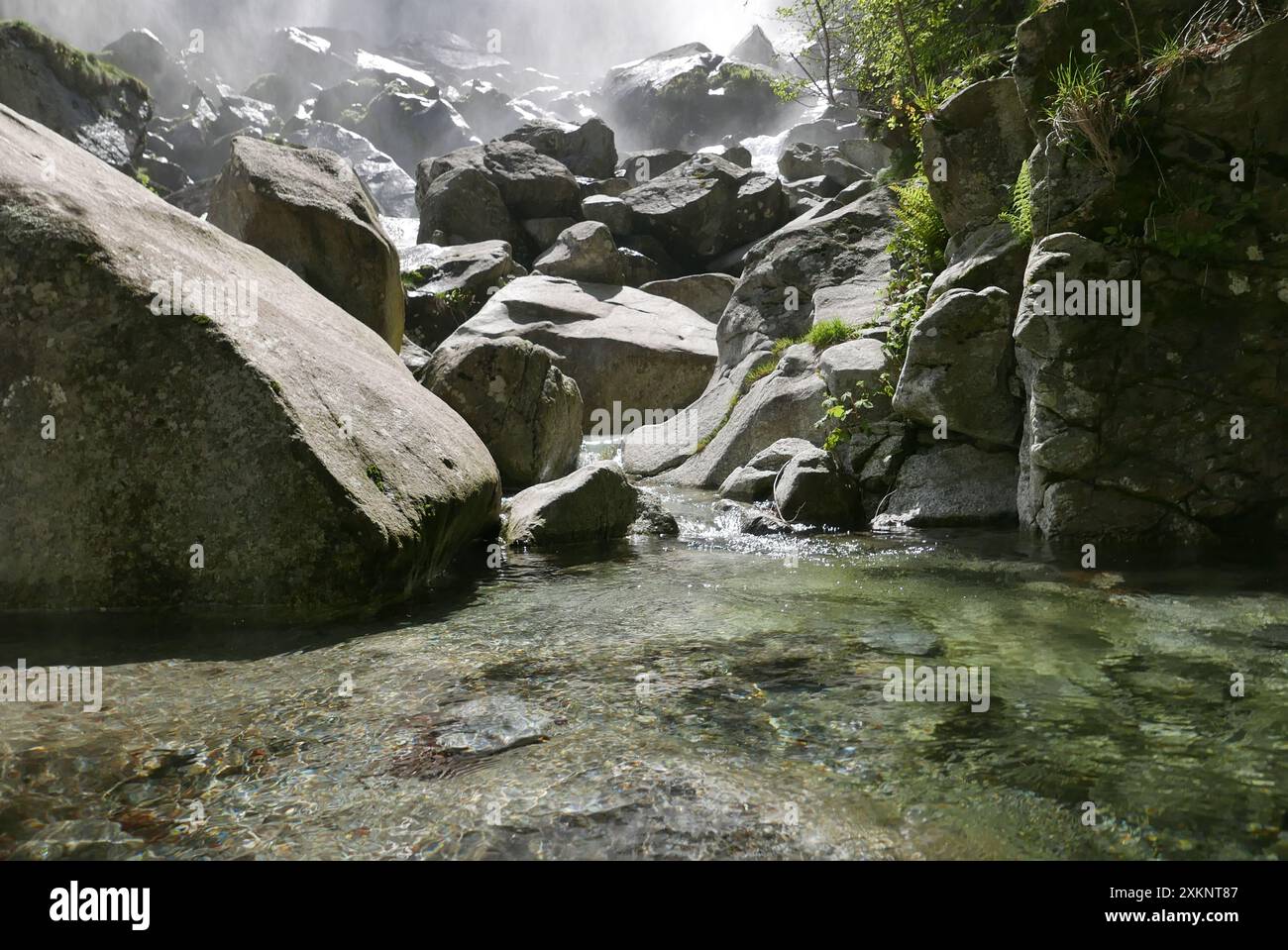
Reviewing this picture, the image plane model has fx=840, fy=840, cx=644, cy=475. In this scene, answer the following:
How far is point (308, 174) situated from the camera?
1128 cm

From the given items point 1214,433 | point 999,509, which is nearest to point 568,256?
point 999,509

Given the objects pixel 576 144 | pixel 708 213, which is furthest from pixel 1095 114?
pixel 576 144

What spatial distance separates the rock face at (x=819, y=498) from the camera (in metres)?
9.84

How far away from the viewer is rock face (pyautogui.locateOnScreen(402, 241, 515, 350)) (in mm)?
23797

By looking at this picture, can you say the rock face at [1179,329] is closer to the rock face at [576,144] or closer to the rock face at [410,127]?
the rock face at [576,144]

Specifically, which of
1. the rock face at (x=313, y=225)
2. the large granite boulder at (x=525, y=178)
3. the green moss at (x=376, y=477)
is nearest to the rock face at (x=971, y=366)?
the green moss at (x=376, y=477)

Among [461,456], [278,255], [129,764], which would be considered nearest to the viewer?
[129,764]

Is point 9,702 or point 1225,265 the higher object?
point 1225,265

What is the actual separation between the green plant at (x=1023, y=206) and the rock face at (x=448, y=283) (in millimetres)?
16617

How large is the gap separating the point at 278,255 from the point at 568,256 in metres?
15.9

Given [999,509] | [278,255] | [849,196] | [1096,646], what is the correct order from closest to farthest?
[1096,646], [999,509], [278,255], [849,196]

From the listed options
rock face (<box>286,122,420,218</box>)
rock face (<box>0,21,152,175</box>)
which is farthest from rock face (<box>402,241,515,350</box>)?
rock face (<box>286,122,420,218</box>)
